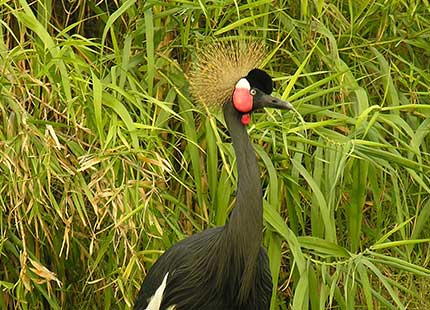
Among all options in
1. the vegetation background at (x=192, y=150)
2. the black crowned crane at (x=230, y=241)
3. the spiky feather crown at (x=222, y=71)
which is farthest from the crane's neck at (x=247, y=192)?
the vegetation background at (x=192, y=150)

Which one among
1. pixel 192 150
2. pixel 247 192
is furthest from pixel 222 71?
pixel 192 150

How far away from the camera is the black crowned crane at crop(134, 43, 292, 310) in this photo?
2.34m

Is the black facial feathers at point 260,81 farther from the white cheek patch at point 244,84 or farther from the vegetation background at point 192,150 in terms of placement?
the vegetation background at point 192,150

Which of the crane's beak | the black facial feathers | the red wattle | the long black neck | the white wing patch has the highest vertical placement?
the black facial feathers

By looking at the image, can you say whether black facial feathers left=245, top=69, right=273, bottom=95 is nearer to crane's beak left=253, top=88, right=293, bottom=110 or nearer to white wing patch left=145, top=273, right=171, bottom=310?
crane's beak left=253, top=88, right=293, bottom=110

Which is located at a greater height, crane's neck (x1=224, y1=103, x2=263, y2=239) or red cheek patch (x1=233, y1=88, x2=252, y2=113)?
red cheek patch (x1=233, y1=88, x2=252, y2=113)

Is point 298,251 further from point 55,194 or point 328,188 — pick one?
point 55,194

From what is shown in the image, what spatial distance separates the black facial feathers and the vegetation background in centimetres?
26

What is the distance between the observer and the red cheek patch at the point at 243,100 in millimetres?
2359

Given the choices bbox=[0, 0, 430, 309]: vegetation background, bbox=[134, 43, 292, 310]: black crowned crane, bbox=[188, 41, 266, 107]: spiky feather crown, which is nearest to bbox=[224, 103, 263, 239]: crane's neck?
bbox=[134, 43, 292, 310]: black crowned crane

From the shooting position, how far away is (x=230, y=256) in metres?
2.42

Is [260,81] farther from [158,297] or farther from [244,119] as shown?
[158,297]

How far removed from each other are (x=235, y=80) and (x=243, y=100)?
76 mm

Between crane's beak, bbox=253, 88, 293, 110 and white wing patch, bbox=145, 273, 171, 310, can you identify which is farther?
white wing patch, bbox=145, 273, 171, 310
